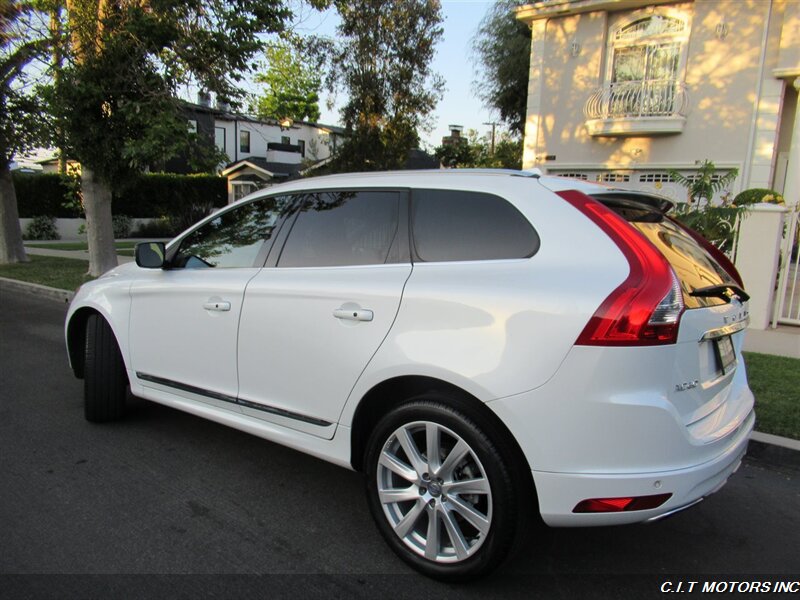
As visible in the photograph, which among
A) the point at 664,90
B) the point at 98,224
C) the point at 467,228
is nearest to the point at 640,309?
the point at 467,228

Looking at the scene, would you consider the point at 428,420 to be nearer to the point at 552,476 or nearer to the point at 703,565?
the point at 552,476

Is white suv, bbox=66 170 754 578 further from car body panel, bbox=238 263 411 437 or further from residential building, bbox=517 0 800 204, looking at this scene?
residential building, bbox=517 0 800 204

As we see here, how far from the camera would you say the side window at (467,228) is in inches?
101

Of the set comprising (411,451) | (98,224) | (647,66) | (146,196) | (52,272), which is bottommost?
(52,272)

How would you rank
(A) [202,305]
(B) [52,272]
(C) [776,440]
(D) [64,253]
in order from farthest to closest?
(D) [64,253]
(B) [52,272]
(C) [776,440]
(A) [202,305]

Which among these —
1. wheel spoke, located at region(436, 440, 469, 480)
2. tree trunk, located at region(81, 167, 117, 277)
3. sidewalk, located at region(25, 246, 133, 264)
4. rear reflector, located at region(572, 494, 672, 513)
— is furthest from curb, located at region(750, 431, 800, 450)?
sidewalk, located at region(25, 246, 133, 264)

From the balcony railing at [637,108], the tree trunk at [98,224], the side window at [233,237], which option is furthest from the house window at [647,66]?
the side window at [233,237]

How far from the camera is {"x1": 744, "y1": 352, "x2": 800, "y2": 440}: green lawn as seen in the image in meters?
4.28

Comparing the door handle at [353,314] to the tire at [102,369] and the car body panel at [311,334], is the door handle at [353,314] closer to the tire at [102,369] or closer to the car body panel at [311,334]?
the car body panel at [311,334]

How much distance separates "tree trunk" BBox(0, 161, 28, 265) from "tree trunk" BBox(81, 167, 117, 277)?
3.45m

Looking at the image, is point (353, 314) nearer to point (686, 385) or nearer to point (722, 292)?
point (686, 385)

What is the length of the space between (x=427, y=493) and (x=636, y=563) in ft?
3.61

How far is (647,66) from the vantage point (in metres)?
15.3

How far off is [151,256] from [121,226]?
79.2 ft
